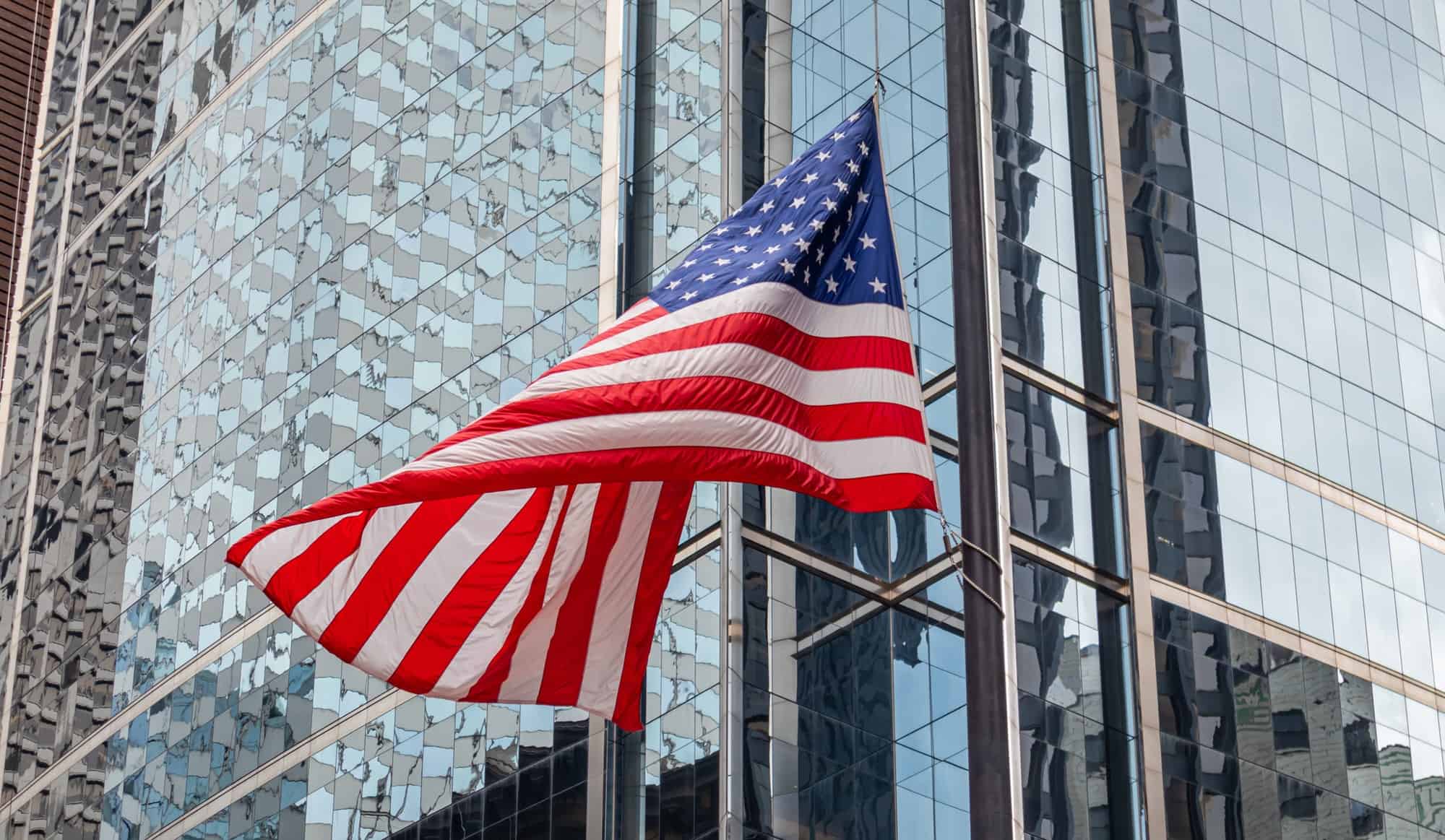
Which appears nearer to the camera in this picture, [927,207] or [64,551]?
[927,207]

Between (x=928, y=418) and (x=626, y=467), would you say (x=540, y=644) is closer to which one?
(x=626, y=467)

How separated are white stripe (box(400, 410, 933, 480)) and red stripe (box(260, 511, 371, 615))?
1.24 meters

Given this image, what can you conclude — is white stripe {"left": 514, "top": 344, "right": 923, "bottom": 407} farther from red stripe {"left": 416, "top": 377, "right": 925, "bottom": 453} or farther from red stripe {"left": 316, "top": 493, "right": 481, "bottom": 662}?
red stripe {"left": 316, "top": 493, "right": 481, "bottom": 662}

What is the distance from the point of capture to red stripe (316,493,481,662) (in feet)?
72.9

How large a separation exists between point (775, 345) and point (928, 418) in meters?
19.1

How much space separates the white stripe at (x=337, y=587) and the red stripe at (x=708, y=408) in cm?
133

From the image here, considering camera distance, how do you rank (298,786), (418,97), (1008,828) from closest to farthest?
(1008,828), (298,786), (418,97)

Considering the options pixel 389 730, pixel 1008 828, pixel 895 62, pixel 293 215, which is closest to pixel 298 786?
pixel 389 730

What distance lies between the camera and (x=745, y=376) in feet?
73.2

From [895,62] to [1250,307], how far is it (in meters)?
9.33

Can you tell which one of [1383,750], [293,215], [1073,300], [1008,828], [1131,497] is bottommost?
[1008,828]

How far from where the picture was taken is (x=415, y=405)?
51406mm

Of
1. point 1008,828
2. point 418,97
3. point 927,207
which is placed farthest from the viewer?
point 418,97

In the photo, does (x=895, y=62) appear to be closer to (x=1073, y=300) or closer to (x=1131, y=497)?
(x=1073, y=300)
